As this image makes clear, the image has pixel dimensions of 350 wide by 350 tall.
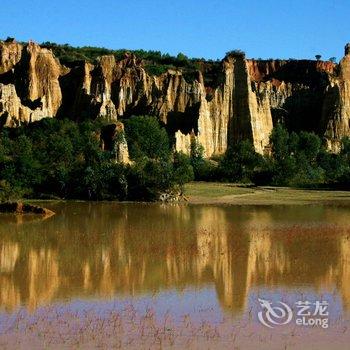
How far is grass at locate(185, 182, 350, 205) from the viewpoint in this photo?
43031mm

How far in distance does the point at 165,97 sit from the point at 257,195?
36.1m

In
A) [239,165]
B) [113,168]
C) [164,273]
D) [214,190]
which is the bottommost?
[164,273]

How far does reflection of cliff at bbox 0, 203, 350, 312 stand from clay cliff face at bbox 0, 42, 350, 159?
143ft

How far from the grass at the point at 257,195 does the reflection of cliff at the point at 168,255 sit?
33.1ft

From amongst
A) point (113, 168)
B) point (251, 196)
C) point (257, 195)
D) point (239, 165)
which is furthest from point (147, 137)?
point (113, 168)

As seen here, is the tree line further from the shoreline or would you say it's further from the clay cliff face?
the clay cliff face

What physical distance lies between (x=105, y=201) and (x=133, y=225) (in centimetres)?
1366

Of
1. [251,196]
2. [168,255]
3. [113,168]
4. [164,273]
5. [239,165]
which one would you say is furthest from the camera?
[239,165]

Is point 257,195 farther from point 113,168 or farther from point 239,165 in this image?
point 239,165

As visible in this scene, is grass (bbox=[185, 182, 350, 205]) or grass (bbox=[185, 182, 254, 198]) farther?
grass (bbox=[185, 182, 254, 198])

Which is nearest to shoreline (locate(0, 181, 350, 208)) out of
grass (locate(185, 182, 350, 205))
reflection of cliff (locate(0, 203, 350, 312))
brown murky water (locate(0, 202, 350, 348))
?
grass (locate(185, 182, 350, 205))

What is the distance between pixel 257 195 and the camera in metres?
47.4

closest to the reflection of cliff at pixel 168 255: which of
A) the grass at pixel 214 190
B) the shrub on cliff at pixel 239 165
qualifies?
the grass at pixel 214 190

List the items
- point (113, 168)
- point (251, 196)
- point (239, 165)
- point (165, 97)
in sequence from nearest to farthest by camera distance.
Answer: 1. point (113, 168)
2. point (251, 196)
3. point (239, 165)
4. point (165, 97)
